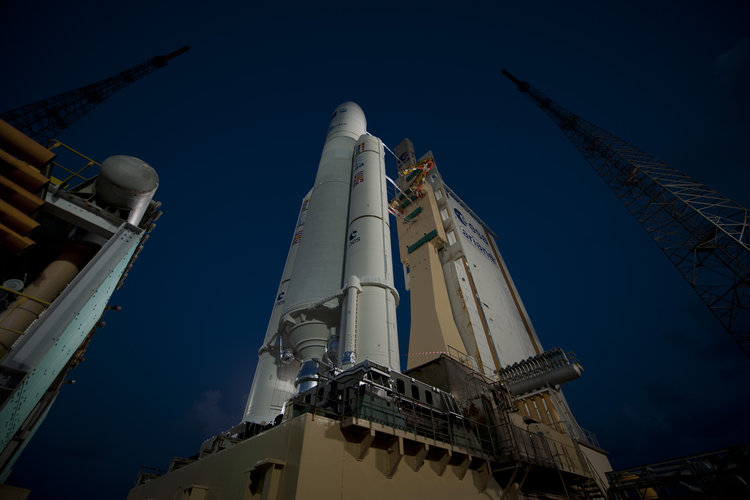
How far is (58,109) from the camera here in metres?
27.2

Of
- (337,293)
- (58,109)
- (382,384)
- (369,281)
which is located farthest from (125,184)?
(58,109)

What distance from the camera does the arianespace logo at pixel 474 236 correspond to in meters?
32.5

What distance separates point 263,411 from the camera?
1766 centimetres

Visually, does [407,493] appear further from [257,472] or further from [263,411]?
[263,411]

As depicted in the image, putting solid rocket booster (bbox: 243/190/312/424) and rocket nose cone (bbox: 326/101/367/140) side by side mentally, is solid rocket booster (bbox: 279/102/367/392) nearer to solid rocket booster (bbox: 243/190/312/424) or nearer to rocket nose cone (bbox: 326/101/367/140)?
solid rocket booster (bbox: 243/190/312/424)

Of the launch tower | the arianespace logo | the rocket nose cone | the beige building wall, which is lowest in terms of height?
the beige building wall

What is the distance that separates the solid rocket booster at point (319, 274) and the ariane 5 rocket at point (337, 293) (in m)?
0.05

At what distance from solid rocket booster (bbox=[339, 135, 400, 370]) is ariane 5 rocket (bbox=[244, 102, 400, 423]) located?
0.04m

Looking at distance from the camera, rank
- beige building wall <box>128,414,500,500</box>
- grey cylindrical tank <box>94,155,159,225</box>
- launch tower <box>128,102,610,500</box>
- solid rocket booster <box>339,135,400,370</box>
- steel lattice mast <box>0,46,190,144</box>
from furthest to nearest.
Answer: steel lattice mast <box>0,46,190,144</box> → solid rocket booster <box>339,135,400,370</box> → grey cylindrical tank <box>94,155,159,225</box> → launch tower <box>128,102,610,500</box> → beige building wall <box>128,414,500,500</box>

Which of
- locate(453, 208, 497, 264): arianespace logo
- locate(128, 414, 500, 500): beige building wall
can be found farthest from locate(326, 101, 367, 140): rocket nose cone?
locate(128, 414, 500, 500): beige building wall

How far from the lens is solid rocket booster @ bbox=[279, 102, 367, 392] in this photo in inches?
604

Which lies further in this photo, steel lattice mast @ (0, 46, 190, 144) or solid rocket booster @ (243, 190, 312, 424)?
steel lattice mast @ (0, 46, 190, 144)

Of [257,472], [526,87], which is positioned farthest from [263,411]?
[526,87]

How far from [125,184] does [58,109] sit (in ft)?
95.9
